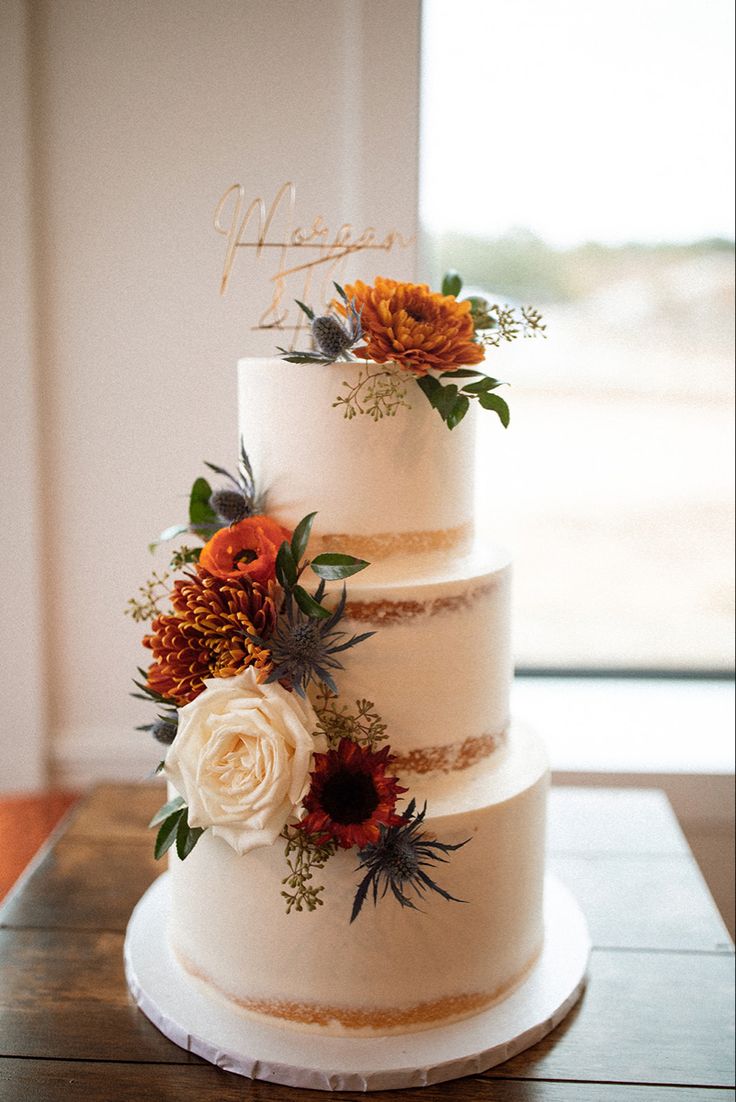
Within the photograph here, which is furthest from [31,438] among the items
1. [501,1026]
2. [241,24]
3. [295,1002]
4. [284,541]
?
[501,1026]

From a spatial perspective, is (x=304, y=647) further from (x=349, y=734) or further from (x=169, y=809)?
(x=169, y=809)

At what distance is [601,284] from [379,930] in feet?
5.07

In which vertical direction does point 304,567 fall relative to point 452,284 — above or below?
below

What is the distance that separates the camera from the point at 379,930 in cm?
105

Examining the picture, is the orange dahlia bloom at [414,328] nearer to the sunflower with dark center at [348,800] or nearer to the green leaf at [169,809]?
the sunflower with dark center at [348,800]

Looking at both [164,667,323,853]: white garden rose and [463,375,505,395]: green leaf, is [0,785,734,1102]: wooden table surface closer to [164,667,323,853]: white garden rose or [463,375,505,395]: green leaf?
[164,667,323,853]: white garden rose

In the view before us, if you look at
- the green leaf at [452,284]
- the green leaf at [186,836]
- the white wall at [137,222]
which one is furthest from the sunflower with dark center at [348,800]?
the white wall at [137,222]

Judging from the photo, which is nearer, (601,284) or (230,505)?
(230,505)

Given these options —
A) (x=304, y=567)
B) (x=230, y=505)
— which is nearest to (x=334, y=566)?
(x=304, y=567)

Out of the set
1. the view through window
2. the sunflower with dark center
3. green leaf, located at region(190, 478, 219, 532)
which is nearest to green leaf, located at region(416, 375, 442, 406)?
green leaf, located at region(190, 478, 219, 532)

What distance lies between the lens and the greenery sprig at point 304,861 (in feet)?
3.17

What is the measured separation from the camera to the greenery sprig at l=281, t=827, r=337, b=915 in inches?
38.0

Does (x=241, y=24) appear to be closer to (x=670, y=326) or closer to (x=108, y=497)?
(x=108, y=497)

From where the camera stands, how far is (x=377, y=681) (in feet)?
3.43
